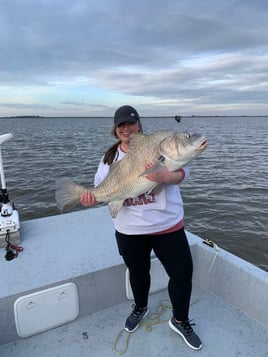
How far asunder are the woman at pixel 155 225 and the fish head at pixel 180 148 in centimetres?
9

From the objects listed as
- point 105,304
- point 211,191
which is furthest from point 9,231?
point 211,191

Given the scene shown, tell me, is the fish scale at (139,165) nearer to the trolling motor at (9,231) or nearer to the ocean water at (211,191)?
the trolling motor at (9,231)

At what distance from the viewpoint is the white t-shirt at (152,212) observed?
287 centimetres

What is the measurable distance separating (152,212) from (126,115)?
2.90ft

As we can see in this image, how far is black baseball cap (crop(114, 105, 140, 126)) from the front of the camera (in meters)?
2.91

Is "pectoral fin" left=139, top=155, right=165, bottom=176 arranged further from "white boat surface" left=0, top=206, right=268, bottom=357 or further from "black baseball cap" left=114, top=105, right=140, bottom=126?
"white boat surface" left=0, top=206, right=268, bottom=357

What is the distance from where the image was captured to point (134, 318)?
3465mm

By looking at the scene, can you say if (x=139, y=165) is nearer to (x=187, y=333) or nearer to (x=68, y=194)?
(x=68, y=194)

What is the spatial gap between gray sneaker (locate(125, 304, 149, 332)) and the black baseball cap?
1963mm

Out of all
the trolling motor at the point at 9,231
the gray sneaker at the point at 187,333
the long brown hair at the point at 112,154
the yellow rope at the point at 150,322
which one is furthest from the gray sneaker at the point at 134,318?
the long brown hair at the point at 112,154

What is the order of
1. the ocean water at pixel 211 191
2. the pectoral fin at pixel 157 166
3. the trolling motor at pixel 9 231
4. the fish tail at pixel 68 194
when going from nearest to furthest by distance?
1. the pectoral fin at pixel 157 166
2. the fish tail at pixel 68 194
3. the trolling motor at pixel 9 231
4. the ocean water at pixel 211 191

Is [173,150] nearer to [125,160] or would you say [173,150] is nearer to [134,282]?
[125,160]

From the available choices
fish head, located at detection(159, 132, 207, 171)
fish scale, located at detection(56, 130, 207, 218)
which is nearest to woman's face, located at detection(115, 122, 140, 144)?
fish scale, located at detection(56, 130, 207, 218)

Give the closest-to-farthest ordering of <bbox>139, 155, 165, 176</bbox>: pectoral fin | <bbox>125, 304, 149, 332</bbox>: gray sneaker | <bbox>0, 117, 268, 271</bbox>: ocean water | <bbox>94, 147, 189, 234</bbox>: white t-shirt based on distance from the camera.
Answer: <bbox>139, 155, 165, 176</bbox>: pectoral fin
<bbox>94, 147, 189, 234</bbox>: white t-shirt
<bbox>125, 304, 149, 332</bbox>: gray sneaker
<bbox>0, 117, 268, 271</bbox>: ocean water
